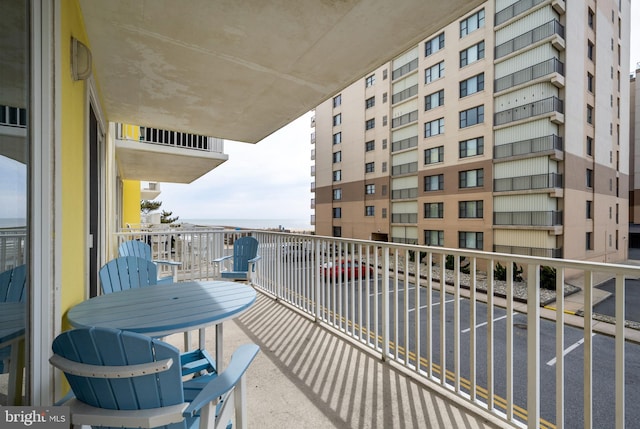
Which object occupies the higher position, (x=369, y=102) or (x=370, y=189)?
(x=369, y=102)

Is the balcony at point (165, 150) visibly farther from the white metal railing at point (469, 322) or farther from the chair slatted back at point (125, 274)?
the chair slatted back at point (125, 274)

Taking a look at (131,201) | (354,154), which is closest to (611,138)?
(354,154)

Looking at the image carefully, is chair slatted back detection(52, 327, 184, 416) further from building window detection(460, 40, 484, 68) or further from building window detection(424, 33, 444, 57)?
building window detection(424, 33, 444, 57)

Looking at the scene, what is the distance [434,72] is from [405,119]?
10.5ft

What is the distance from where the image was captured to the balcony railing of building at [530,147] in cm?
1342

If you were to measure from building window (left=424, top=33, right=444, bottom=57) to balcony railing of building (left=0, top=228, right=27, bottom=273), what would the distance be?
2039 centimetres

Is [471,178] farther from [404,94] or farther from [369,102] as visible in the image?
[369,102]

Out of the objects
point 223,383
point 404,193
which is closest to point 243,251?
point 223,383

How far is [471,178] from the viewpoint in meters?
16.0

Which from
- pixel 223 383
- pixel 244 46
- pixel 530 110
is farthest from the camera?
pixel 530 110

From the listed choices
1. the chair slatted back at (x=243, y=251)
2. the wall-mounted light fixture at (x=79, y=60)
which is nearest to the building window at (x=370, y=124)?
the chair slatted back at (x=243, y=251)

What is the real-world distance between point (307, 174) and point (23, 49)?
30.2m

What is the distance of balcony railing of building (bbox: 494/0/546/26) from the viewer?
13.6 m

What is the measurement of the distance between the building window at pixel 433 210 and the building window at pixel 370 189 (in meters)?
4.71
